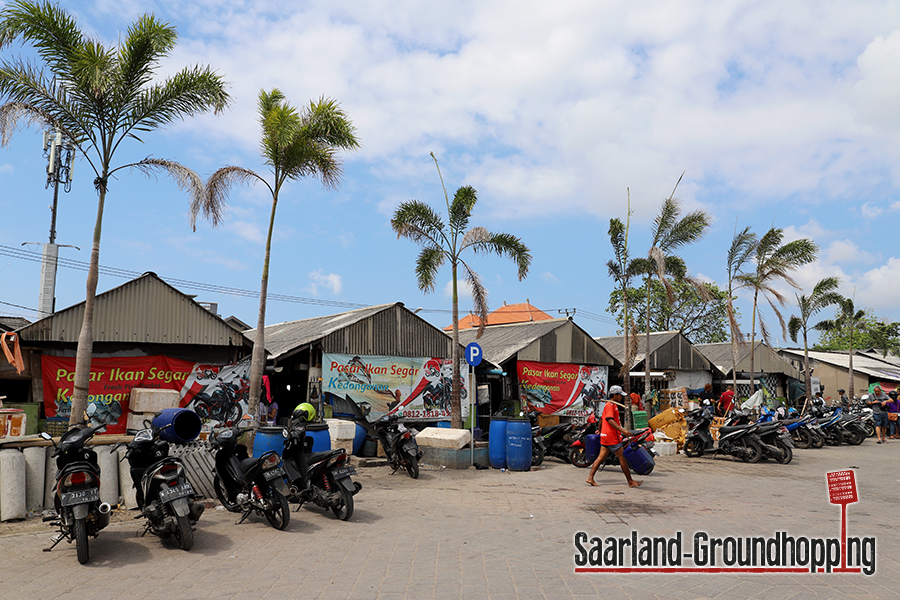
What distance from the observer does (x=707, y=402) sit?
18.1 m

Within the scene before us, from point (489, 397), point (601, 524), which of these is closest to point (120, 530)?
point (601, 524)

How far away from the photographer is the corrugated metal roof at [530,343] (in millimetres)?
20453

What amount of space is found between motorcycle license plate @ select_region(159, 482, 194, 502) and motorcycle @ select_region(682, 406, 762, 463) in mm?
12843

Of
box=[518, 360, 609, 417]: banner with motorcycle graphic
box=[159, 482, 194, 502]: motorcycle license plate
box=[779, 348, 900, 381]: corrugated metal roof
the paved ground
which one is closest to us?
the paved ground

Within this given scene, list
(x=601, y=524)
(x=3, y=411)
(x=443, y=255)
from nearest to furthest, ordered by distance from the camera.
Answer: (x=601, y=524) → (x=3, y=411) → (x=443, y=255)

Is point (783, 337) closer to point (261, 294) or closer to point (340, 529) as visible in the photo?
point (261, 294)

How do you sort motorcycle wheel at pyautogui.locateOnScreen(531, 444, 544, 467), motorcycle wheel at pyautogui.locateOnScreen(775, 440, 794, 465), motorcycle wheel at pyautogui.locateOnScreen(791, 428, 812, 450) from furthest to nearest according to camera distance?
motorcycle wheel at pyautogui.locateOnScreen(791, 428, 812, 450) → motorcycle wheel at pyautogui.locateOnScreen(775, 440, 794, 465) → motorcycle wheel at pyautogui.locateOnScreen(531, 444, 544, 467)

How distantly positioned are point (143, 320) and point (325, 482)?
7750mm

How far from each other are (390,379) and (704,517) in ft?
33.0

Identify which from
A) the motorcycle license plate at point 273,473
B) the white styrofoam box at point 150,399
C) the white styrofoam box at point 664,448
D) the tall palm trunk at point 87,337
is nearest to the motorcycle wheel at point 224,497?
the motorcycle license plate at point 273,473

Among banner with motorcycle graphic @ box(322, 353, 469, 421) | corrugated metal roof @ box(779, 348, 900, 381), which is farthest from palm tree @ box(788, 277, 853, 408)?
banner with motorcycle graphic @ box(322, 353, 469, 421)

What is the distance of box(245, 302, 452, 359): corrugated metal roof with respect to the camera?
16.0 meters

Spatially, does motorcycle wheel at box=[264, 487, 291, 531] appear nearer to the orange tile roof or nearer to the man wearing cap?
the man wearing cap

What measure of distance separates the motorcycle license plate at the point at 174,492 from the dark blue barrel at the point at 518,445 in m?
7.51
